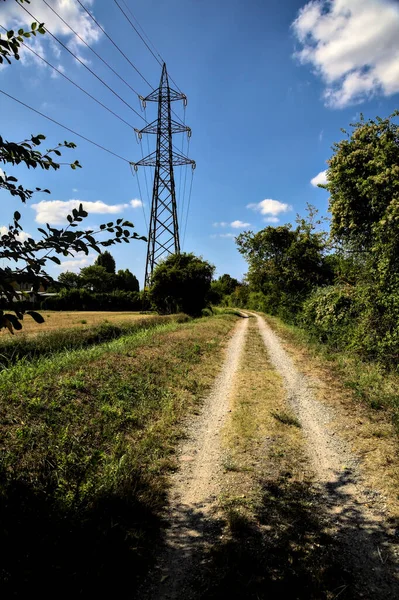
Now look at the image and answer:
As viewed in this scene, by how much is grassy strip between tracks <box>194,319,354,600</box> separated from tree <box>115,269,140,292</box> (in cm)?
8496

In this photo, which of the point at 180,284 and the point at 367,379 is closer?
the point at 367,379

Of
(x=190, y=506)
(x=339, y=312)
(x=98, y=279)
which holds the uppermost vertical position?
(x=98, y=279)

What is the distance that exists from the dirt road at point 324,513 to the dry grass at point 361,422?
186 millimetres

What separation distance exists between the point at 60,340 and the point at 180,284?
19.3 m

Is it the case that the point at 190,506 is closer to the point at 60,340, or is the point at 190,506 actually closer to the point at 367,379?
the point at 367,379

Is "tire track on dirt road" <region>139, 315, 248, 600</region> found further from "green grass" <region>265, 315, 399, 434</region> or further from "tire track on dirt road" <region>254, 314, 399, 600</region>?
"green grass" <region>265, 315, 399, 434</region>

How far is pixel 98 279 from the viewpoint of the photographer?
81.8 metres

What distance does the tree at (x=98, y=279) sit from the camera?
8131 cm

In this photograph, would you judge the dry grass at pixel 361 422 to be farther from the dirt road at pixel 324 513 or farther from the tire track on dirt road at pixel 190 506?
the tire track on dirt road at pixel 190 506

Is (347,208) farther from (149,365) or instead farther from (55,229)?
(55,229)

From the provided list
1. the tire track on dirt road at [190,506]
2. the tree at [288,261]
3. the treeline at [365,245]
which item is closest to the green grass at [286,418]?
the tire track on dirt road at [190,506]

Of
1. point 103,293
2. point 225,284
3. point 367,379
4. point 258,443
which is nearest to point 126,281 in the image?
point 103,293

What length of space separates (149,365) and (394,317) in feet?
27.7

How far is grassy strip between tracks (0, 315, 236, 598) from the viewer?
123 inches
